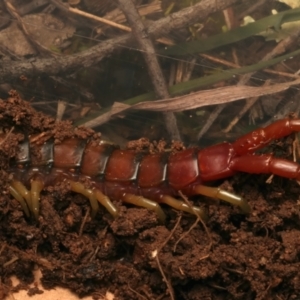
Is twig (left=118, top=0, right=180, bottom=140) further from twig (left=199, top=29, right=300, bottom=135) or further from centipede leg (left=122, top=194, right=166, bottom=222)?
centipede leg (left=122, top=194, right=166, bottom=222)

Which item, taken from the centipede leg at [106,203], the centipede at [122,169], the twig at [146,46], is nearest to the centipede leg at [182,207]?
the centipede at [122,169]

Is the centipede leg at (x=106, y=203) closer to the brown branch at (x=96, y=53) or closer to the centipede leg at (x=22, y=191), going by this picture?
the centipede leg at (x=22, y=191)

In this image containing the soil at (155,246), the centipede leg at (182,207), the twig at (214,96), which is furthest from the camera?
the twig at (214,96)

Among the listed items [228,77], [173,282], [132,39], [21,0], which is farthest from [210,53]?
[173,282]

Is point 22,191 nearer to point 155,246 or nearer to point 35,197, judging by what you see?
point 35,197

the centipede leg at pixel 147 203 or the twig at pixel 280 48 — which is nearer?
the centipede leg at pixel 147 203

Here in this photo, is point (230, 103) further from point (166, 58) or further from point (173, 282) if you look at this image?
point (173, 282)

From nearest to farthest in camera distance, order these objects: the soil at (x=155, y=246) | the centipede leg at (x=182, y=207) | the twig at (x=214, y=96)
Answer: the soil at (x=155, y=246), the centipede leg at (x=182, y=207), the twig at (x=214, y=96)

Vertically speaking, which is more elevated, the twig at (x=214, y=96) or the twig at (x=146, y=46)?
the twig at (x=146, y=46)
